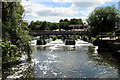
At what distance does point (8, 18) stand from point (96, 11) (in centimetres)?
5396

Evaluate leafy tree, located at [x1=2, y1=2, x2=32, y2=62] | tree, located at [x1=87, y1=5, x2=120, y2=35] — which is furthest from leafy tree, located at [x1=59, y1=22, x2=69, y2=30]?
leafy tree, located at [x1=2, y1=2, x2=32, y2=62]

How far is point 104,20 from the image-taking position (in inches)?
2195

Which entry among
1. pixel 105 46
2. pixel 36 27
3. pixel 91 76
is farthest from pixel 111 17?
pixel 36 27

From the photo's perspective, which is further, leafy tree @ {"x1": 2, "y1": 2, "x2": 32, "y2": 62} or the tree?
the tree

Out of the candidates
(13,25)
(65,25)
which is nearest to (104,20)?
(13,25)

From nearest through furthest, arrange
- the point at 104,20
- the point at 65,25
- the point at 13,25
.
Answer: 1. the point at 13,25
2. the point at 104,20
3. the point at 65,25

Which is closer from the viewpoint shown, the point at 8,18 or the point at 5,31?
the point at 5,31

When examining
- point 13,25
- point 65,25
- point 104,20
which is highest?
point 65,25

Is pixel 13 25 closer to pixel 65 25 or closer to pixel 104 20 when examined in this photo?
pixel 104 20

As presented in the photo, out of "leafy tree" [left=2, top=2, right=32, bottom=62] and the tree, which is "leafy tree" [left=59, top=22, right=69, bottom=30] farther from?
"leafy tree" [left=2, top=2, right=32, bottom=62]

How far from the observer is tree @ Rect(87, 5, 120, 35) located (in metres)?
54.2

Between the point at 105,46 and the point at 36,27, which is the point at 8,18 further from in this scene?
the point at 36,27

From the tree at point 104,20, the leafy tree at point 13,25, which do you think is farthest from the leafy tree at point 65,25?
the leafy tree at point 13,25

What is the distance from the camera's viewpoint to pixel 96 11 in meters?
58.2
